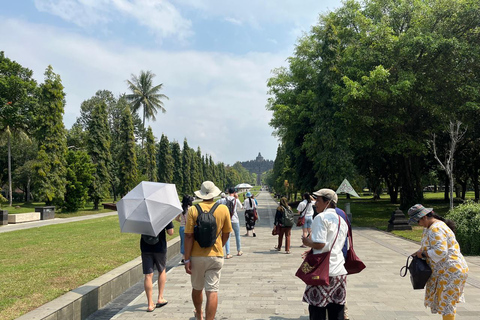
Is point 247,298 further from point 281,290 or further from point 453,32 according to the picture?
point 453,32

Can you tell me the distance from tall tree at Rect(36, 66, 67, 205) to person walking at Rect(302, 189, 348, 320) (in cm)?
2770

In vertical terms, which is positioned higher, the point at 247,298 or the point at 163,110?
the point at 163,110

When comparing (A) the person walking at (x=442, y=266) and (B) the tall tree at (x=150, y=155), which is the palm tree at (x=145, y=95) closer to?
(B) the tall tree at (x=150, y=155)

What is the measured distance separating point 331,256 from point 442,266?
1258 mm

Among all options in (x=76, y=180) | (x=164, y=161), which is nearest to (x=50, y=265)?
(x=76, y=180)

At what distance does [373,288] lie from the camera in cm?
659

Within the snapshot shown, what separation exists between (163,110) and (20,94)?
2644cm

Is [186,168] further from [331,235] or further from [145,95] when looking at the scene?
[331,235]

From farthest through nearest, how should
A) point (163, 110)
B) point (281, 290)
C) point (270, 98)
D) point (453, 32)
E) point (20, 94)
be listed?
point (163, 110)
point (270, 98)
point (20, 94)
point (453, 32)
point (281, 290)

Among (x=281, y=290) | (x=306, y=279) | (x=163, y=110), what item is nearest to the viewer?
(x=306, y=279)

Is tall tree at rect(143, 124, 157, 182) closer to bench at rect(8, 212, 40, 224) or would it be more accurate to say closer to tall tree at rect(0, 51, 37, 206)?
tall tree at rect(0, 51, 37, 206)

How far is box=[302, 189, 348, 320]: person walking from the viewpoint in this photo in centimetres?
370

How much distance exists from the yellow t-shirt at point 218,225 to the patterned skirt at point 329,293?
1193mm

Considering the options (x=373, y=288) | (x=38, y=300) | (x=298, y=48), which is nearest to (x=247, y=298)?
(x=373, y=288)
